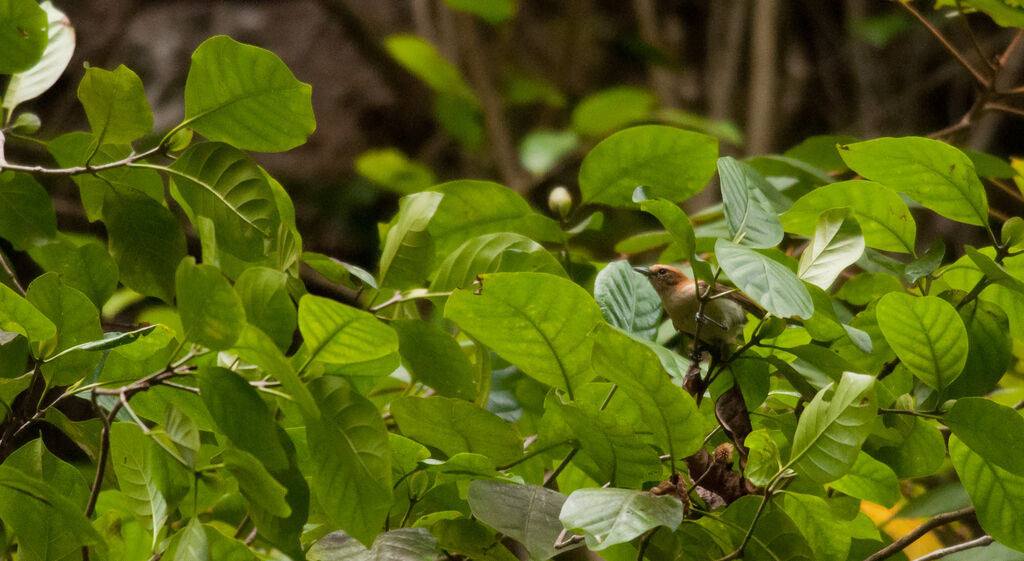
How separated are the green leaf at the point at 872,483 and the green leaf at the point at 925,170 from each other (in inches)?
8.3

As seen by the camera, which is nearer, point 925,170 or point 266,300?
point 266,300

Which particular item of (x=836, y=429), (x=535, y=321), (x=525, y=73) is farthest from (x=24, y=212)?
(x=525, y=73)

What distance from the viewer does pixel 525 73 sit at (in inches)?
166

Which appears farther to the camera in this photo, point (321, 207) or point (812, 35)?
point (812, 35)

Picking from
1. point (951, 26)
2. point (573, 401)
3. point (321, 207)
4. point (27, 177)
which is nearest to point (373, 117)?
point (321, 207)

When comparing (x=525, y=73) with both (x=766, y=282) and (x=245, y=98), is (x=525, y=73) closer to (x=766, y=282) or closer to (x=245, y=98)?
(x=245, y=98)

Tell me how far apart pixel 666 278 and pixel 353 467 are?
0.57m

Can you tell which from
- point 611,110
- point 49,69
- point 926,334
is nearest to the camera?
point 926,334

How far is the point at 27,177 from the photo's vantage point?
80cm

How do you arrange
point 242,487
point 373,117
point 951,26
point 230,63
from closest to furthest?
point 242,487 → point 230,63 → point 951,26 → point 373,117

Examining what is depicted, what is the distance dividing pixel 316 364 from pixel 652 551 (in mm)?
275

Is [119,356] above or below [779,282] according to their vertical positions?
below

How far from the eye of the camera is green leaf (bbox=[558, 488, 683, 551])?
1.79 feet

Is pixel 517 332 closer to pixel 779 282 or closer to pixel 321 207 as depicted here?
pixel 779 282
